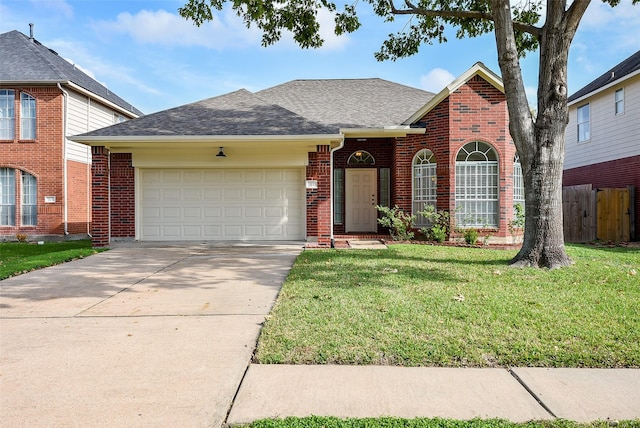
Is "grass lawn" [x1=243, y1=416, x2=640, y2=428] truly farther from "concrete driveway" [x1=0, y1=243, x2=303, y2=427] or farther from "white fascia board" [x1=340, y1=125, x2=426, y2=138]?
"white fascia board" [x1=340, y1=125, x2=426, y2=138]

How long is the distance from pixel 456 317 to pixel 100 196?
10455mm

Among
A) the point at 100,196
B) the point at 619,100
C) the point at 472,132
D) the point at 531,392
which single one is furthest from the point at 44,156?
the point at 619,100

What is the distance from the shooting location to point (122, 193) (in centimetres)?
1148

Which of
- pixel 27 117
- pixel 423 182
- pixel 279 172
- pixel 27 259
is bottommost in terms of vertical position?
pixel 27 259

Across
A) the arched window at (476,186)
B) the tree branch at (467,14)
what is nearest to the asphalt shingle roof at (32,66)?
the tree branch at (467,14)

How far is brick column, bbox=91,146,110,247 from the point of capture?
1111 centimetres

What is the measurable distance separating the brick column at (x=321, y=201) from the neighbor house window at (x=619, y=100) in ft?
38.7

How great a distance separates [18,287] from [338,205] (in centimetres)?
959

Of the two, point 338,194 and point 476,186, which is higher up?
point 476,186

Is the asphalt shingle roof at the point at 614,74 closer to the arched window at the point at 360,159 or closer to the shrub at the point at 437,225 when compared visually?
the shrub at the point at 437,225

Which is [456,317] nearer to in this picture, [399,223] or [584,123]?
[399,223]

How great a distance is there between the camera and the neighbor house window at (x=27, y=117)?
14.2 metres

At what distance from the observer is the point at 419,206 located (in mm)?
12508

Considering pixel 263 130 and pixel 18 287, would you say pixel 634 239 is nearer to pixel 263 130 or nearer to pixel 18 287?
pixel 263 130
